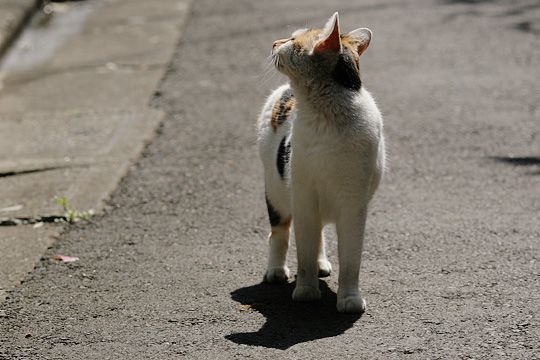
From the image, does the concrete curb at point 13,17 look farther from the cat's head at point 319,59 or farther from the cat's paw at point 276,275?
the cat's head at point 319,59

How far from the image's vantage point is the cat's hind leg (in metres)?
5.31

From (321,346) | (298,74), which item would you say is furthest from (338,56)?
(321,346)

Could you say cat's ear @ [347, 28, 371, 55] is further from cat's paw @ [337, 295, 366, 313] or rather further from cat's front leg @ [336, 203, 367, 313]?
cat's paw @ [337, 295, 366, 313]

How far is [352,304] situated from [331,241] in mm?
1137

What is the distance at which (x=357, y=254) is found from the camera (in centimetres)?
481

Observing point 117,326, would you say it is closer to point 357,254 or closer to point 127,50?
point 357,254

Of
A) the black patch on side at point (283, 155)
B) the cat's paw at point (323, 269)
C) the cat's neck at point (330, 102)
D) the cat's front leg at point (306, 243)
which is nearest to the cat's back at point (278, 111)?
the black patch on side at point (283, 155)

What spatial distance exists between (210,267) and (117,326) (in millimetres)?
857

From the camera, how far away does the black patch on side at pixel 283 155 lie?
5043mm

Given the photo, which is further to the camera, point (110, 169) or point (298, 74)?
point (110, 169)

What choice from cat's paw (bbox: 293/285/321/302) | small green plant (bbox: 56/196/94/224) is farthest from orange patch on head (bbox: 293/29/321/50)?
small green plant (bbox: 56/196/94/224)

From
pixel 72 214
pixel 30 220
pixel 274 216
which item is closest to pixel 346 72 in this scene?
pixel 274 216

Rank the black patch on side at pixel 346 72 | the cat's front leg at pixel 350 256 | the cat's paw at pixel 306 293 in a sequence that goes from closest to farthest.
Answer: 1. the black patch on side at pixel 346 72
2. the cat's front leg at pixel 350 256
3. the cat's paw at pixel 306 293

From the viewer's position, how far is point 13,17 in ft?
40.8
